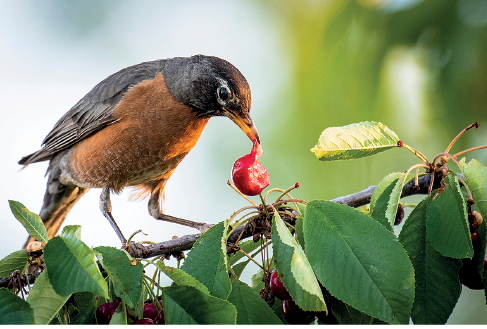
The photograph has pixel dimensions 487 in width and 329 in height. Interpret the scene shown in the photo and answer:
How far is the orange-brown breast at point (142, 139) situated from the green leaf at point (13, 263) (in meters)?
1.67

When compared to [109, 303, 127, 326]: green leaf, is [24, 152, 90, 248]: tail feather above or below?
above

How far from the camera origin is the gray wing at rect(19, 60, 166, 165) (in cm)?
351

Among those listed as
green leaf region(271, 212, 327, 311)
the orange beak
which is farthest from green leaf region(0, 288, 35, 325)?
the orange beak

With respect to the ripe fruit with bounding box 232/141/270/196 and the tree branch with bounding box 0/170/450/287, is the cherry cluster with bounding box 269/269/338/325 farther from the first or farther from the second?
the ripe fruit with bounding box 232/141/270/196

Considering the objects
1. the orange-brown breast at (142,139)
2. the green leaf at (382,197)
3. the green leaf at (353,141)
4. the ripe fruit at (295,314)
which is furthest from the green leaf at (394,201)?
the orange-brown breast at (142,139)

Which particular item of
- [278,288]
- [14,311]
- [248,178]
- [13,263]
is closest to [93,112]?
[13,263]

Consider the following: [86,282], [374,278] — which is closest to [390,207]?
[374,278]

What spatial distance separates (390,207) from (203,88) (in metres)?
2.25

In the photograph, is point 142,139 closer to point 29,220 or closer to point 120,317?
point 29,220

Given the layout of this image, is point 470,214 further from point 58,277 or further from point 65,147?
point 65,147

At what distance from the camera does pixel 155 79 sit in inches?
137

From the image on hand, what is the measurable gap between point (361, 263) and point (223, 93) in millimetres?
2173

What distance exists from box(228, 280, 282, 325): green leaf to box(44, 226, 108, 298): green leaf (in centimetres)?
42

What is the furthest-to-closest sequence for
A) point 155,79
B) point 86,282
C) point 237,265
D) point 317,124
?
point 317,124
point 155,79
point 237,265
point 86,282
